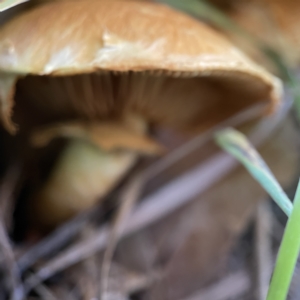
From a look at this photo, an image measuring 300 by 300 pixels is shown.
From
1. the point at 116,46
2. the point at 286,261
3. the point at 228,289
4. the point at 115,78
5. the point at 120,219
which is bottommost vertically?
the point at 228,289

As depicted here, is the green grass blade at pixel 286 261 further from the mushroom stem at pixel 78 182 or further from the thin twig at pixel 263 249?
the mushroom stem at pixel 78 182

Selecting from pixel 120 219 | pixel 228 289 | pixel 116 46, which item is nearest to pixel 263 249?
pixel 228 289

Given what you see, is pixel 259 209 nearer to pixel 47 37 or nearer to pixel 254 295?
pixel 254 295

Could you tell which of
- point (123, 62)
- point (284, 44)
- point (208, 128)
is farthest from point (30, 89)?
point (284, 44)

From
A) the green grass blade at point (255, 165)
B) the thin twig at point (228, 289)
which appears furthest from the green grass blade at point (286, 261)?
the thin twig at point (228, 289)

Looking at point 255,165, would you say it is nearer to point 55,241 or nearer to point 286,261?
point 286,261

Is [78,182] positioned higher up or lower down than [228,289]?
higher up

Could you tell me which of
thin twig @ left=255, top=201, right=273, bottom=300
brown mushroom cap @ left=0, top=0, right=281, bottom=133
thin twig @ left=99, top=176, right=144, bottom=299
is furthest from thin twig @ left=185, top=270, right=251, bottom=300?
brown mushroom cap @ left=0, top=0, right=281, bottom=133
